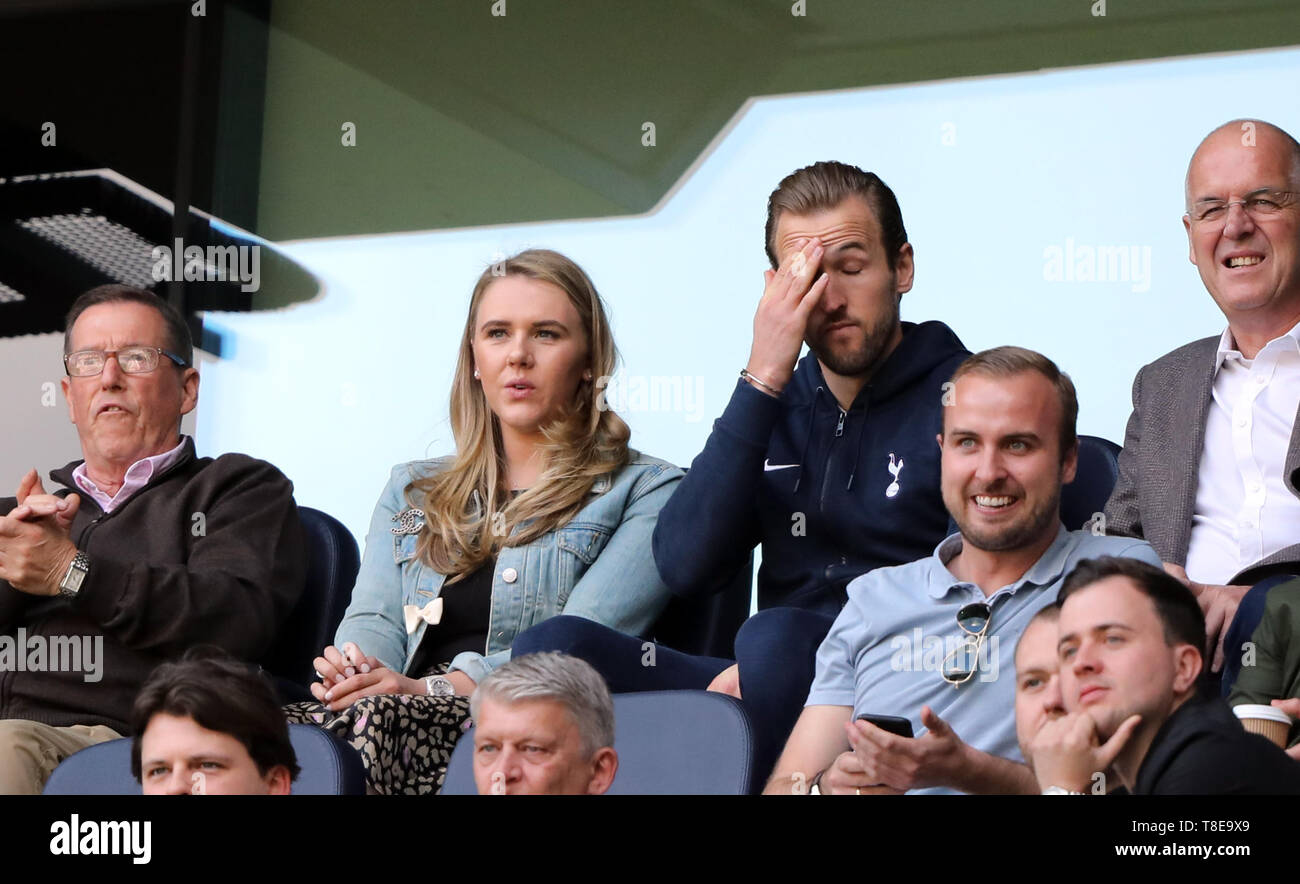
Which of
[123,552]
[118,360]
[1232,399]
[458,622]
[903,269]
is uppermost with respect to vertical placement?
[903,269]

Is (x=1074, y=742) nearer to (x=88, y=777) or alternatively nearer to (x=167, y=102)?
(x=88, y=777)

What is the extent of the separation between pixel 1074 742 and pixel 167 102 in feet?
12.6

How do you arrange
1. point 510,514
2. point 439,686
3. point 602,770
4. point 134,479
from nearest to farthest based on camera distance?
point 602,770, point 439,686, point 510,514, point 134,479

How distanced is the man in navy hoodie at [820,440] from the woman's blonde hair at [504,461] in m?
0.25

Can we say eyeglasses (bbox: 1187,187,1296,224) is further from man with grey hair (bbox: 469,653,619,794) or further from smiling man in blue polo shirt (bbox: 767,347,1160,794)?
man with grey hair (bbox: 469,653,619,794)

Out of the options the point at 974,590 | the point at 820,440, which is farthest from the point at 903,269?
the point at 974,590

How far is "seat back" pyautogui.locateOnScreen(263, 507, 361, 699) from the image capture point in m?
2.96

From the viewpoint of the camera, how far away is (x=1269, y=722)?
1974 millimetres

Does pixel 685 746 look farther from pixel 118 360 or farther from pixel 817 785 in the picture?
pixel 118 360

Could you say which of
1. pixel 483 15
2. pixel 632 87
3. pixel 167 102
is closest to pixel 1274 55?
pixel 632 87

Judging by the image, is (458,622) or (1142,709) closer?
(1142,709)

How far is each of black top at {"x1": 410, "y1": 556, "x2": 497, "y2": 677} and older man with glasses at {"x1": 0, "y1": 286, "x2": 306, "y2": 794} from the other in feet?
0.88

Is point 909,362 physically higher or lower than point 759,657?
higher

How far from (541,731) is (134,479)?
1.30 meters
